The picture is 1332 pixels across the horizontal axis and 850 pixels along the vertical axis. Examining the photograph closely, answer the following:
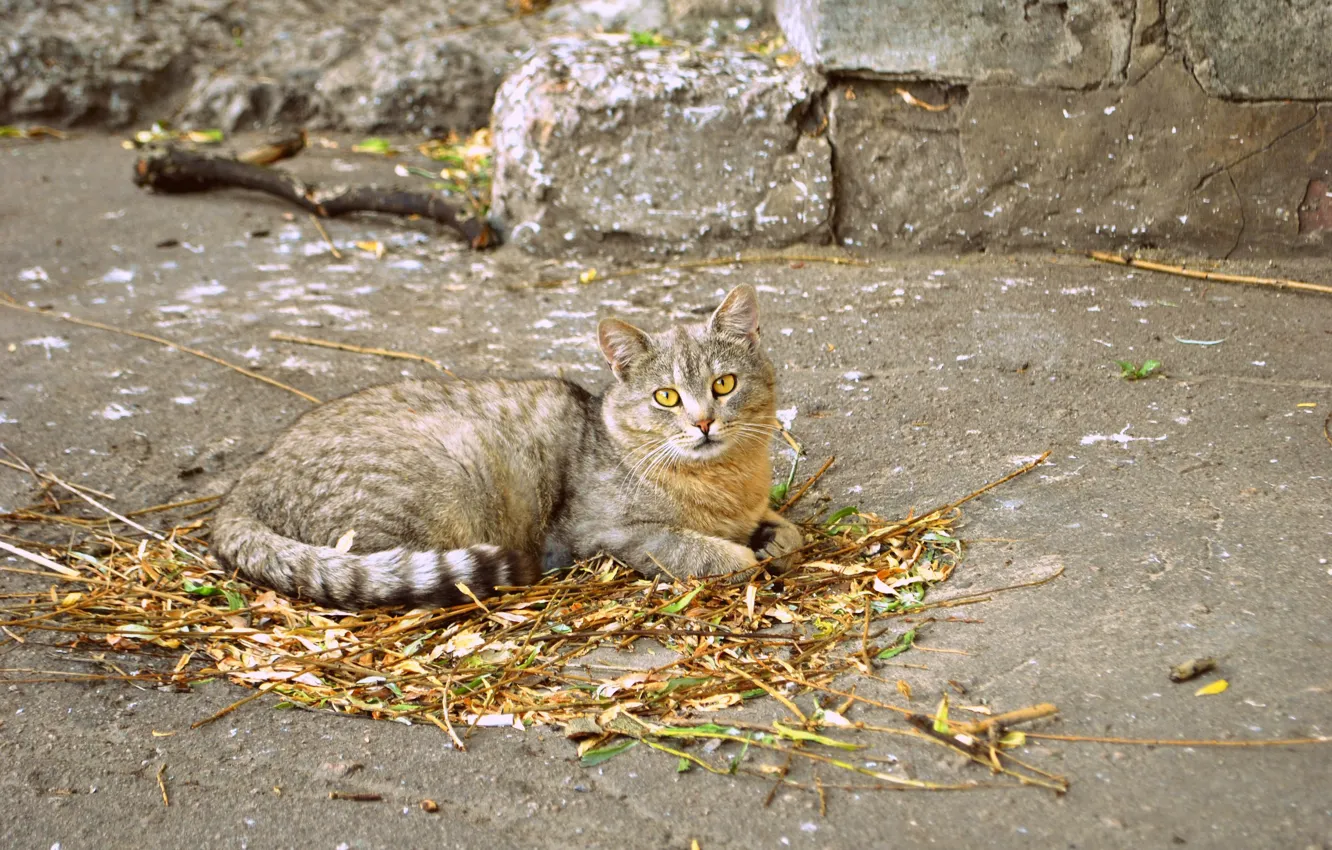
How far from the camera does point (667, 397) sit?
4090 mm

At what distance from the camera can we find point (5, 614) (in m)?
3.74

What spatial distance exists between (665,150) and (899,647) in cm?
366

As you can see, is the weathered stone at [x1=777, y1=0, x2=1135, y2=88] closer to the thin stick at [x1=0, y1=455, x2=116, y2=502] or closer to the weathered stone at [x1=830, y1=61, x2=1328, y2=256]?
the weathered stone at [x1=830, y1=61, x2=1328, y2=256]

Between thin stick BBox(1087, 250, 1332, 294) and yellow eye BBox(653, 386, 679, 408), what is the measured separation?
2863 millimetres

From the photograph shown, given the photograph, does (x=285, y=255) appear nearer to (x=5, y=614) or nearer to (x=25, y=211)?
(x=25, y=211)

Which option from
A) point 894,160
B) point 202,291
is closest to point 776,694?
point 894,160

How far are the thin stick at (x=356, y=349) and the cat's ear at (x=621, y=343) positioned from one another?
1413 mm

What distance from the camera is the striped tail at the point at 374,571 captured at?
369 cm

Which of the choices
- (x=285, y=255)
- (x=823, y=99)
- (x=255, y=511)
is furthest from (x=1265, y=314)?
(x=285, y=255)

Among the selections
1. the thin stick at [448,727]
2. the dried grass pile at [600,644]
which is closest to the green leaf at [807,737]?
the dried grass pile at [600,644]

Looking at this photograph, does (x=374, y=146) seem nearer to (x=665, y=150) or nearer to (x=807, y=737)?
(x=665, y=150)

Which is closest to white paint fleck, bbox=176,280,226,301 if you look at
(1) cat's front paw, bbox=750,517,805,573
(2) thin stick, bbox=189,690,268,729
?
(2) thin stick, bbox=189,690,268,729

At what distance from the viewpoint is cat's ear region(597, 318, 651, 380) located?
4.14m

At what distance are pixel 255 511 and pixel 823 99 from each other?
3.61m
